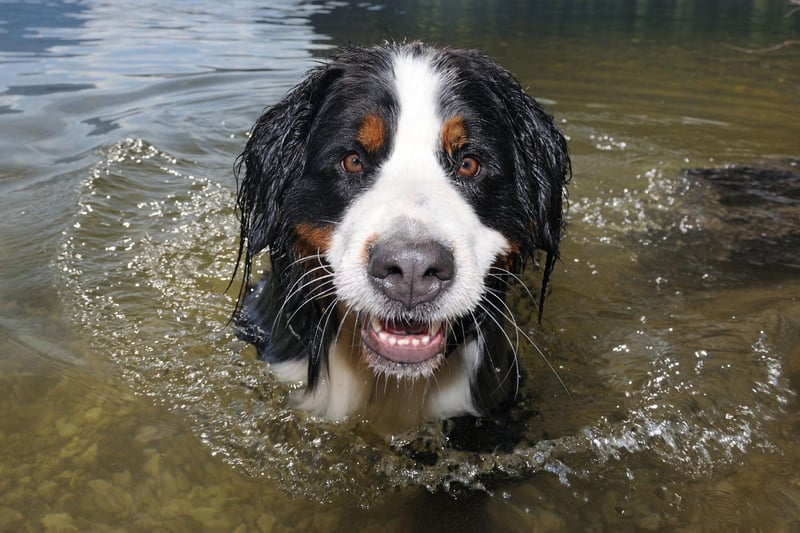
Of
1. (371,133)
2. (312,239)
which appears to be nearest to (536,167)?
(371,133)

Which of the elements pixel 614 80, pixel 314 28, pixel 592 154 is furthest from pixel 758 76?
pixel 314 28

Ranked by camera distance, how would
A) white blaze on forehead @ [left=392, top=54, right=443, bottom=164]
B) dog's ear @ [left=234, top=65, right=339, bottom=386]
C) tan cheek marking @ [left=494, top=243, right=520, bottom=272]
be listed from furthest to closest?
dog's ear @ [left=234, top=65, right=339, bottom=386], tan cheek marking @ [left=494, top=243, right=520, bottom=272], white blaze on forehead @ [left=392, top=54, right=443, bottom=164]

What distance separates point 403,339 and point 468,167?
2.47ft

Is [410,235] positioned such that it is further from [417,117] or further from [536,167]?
[536,167]

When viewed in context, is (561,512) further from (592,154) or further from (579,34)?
(579,34)

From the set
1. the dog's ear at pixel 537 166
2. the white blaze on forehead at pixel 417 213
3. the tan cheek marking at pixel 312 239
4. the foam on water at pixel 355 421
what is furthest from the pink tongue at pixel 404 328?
the dog's ear at pixel 537 166

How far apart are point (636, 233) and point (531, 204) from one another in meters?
2.43

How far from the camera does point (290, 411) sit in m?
3.31

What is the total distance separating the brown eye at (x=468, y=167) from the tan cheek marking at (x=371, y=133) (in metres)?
0.34

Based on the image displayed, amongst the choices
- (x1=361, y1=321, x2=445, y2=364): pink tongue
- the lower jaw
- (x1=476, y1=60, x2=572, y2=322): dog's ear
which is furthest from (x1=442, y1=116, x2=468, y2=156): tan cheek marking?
the lower jaw

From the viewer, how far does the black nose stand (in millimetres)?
2361

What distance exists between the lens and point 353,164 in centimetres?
291

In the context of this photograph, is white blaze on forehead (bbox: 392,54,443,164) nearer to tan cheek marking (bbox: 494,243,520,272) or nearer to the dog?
the dog

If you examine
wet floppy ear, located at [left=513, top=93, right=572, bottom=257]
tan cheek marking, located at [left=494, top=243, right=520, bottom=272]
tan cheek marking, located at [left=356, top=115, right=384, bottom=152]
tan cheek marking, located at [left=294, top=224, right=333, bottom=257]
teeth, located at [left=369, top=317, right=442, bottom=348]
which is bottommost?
teeth, located at [left=369, top=317, right=442, bottom=348]
